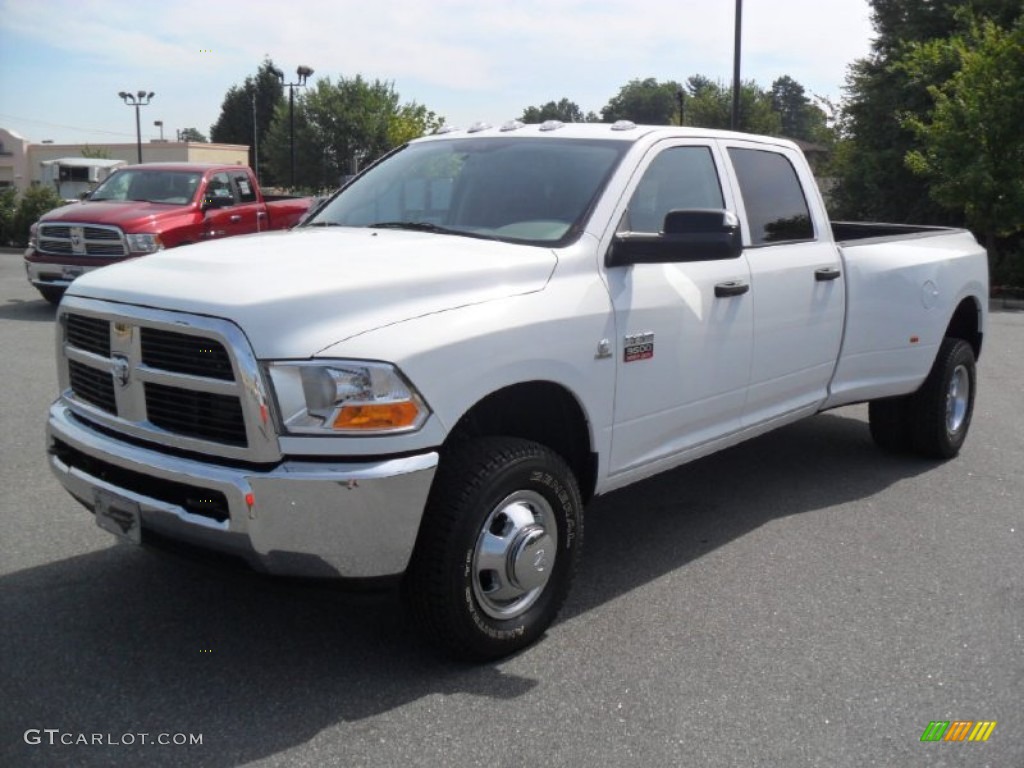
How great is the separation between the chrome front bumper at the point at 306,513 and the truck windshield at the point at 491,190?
1364 millimetres

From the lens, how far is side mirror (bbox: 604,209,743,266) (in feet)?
13.6

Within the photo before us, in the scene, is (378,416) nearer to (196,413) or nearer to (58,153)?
(196,413)

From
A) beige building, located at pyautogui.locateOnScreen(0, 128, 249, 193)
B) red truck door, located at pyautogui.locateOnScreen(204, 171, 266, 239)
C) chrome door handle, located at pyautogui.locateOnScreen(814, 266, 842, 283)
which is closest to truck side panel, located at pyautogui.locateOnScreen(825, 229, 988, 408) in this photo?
chrome door handle, located at pyautogui.locateOnScreen(814, 266, 842, 283)

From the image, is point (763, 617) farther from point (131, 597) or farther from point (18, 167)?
point (18, 167)

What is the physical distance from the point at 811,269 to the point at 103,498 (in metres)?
3.58

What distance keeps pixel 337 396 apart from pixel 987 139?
19.2 metres

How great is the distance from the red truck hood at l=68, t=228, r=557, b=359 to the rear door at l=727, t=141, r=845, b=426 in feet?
4.93

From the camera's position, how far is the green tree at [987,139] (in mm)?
19266

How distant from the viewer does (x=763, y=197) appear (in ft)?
17.7

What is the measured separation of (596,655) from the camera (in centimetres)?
391

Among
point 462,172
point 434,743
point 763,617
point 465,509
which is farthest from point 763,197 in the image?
point 434,743

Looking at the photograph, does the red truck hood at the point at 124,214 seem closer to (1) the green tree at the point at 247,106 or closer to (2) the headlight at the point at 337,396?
(2) the headlight at the point at 337,396

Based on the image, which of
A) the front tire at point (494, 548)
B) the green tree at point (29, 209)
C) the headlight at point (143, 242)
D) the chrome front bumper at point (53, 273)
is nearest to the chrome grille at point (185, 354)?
the front tire at point (494, 548)

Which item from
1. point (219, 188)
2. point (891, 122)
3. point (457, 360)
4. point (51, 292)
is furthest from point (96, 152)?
point (457, 360)
